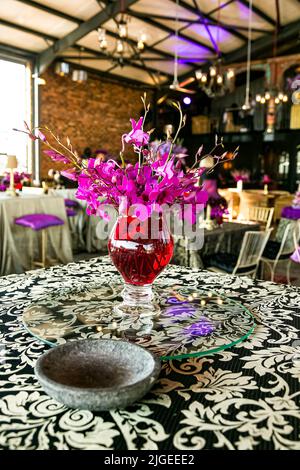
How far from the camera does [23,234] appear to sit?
544 cm

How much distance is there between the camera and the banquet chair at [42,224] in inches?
201

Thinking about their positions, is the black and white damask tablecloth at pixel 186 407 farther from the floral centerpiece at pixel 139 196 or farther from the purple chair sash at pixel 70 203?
the purple chair sash at pixel 70 203

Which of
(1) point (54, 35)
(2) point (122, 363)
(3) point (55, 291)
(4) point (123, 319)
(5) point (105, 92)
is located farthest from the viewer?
(5) point (105, 92)

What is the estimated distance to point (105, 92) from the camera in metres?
11.9

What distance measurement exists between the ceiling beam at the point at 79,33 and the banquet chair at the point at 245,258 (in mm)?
5790

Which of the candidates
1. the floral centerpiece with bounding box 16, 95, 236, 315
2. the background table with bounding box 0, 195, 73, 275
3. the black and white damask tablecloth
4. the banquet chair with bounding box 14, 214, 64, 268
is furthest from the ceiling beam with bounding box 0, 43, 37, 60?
the black and white damask tablecloth

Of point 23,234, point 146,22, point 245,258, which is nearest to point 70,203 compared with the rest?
point 23,234

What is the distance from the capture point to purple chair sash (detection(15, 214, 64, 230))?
201 inches

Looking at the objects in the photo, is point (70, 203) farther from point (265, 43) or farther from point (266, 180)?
point (265, 43)

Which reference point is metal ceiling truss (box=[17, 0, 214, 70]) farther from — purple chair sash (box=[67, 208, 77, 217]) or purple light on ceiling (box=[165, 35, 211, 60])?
purple chair sash (box=[67, 208, 77, 217])

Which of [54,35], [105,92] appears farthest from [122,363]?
[105,92]

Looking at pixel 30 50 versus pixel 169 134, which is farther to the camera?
pixel 30 50

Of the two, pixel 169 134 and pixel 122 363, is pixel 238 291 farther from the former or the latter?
pixel 122 363
